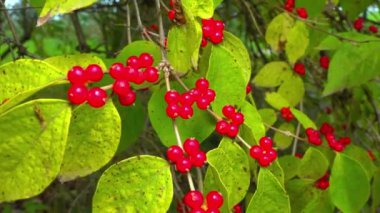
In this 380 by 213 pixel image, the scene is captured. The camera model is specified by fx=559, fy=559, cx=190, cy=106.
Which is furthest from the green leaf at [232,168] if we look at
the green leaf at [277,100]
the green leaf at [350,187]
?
the green leaf at [277,100]

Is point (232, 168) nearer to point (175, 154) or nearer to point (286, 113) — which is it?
point (175, 154)

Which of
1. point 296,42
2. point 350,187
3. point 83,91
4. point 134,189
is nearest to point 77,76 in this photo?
point 83,91

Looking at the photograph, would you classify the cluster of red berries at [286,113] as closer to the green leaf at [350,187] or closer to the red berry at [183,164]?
the green leaf at [350,187]

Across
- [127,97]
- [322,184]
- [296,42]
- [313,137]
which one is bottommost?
[322,184]

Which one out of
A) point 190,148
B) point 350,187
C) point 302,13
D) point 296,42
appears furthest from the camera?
point 302,13

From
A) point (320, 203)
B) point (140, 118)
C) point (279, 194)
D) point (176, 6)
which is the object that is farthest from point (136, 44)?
point (320, 203)

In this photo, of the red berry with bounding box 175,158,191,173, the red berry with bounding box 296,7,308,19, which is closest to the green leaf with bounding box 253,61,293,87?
the red berry with bounding box 296,7,308,19
